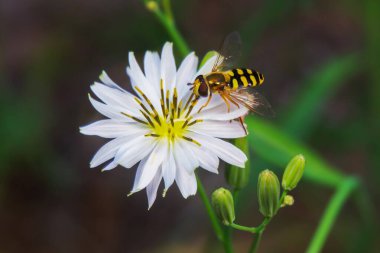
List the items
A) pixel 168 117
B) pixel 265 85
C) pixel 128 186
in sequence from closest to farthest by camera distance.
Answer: pixel 168 117, pixel 128 186, pixel 265 85

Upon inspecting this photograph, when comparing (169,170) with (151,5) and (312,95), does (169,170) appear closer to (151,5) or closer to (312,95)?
(151,5)

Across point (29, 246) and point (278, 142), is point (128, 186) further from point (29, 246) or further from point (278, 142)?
point (278, 142)

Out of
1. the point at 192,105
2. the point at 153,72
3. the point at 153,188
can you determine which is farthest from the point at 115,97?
the point at 153,188

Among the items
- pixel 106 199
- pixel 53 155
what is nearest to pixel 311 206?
pixel 106 199

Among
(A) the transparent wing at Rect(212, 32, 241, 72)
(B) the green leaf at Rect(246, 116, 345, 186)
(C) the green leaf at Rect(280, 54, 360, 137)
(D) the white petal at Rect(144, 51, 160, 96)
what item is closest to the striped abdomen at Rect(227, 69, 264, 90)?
(A) the transparent wing at Rect(212, 32, 241, 72)

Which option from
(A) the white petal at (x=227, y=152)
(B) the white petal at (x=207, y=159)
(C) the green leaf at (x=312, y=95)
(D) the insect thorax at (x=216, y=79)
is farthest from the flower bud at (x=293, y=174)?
(C) the green leaf at (x=312, y=95)
